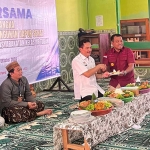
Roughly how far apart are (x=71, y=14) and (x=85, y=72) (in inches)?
161

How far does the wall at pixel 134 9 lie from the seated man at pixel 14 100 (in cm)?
607

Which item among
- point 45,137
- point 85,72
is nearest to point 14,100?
point 45,137

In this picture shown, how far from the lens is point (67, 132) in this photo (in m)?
3.38

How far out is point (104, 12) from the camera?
8820mm

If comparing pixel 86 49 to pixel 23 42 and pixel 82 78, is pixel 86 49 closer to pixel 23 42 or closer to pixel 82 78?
pixel 82 78

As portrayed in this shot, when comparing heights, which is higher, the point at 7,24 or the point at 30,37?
the point at 7,24

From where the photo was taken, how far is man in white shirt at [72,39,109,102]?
14.7ft

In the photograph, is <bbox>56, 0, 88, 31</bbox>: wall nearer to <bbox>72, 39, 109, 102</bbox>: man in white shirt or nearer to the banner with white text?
the banner with white text

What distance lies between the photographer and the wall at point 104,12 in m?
8.70

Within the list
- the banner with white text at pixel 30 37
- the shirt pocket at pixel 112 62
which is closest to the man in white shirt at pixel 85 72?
the shirt pocket at pixel 112 62

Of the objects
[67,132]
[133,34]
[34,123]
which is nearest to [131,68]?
[34,123]

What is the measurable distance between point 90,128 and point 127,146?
0.53 m

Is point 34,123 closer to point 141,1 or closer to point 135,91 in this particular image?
point 135,91

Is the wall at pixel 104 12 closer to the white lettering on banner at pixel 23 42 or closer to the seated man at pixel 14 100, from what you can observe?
the white lettering on banner at pixel 23 42
